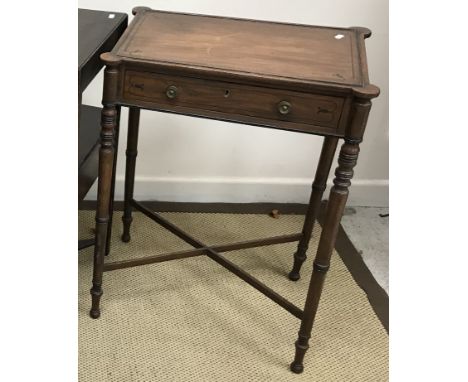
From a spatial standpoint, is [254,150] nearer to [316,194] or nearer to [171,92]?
[316,194]

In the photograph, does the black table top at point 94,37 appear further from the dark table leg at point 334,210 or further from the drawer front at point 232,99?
the dark table leg at point 334,210

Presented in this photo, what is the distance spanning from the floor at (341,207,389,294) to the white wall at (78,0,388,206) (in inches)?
2.3

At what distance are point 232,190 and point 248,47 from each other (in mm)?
777

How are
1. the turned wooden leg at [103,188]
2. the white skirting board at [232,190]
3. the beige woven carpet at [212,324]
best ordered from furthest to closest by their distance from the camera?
the white skirting board at [232,190]
the beige woven carpet at [212,324]
the turned wooden leg at [103,188]

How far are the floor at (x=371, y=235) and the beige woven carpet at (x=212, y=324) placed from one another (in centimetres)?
11

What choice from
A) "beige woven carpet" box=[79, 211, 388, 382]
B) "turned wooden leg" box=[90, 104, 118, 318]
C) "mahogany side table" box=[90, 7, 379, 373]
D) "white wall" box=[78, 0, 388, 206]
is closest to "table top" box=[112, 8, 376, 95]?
"mahogany side table" box=[90, 7, 379, 373]

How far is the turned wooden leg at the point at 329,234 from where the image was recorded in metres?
0.96

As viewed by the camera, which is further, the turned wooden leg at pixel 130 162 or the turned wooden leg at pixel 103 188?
the turned wooden leg at pixel 130 162

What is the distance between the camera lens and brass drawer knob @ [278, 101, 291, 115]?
3.13 ft

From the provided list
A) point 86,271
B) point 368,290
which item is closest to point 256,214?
point 368,290

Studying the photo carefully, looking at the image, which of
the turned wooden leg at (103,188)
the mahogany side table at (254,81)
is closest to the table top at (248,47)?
the mahogany side table at (254,81)

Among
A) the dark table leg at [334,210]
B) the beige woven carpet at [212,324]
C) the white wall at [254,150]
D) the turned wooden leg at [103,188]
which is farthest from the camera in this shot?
the white wall at [254,150]

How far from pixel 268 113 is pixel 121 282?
69 cm

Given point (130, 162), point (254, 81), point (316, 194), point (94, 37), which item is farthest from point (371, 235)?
point (94, 37)
